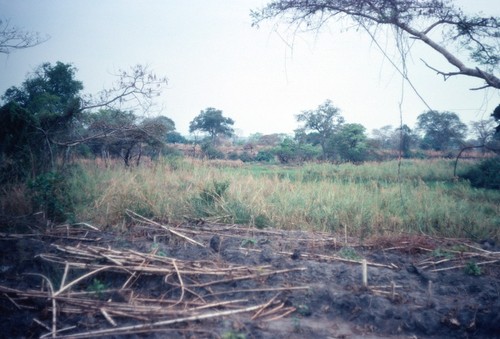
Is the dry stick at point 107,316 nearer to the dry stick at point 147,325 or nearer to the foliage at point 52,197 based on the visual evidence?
the dry stick at point 147,325

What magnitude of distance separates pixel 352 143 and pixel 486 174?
1471cm

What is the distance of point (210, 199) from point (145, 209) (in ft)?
5.12

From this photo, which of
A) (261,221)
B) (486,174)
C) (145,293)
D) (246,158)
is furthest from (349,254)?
(246,158)

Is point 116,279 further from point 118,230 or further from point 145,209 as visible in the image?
point 145,209

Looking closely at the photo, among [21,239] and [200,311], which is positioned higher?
[21,239]

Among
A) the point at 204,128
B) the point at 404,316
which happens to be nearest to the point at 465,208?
the point at 404,316

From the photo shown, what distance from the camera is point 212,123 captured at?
55875mm

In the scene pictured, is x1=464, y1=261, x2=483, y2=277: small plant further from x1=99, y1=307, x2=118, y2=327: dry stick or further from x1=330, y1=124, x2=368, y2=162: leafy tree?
x1=330, y1=124, x2=368, y2=162: leafy tree

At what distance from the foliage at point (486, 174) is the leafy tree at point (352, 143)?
494 inches

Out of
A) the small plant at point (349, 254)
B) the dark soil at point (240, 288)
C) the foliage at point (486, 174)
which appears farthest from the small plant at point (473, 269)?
the foliage at point (486, 174)

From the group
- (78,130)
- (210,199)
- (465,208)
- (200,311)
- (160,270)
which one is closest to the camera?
(200,311)

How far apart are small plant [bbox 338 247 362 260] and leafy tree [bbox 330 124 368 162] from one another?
91.3ft

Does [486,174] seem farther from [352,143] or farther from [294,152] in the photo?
[294,152]

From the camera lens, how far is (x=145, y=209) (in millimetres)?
5816
